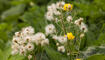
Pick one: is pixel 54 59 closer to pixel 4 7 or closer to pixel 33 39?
pixel 33 39

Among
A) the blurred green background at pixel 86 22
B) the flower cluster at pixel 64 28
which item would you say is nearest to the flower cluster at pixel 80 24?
the flower cluster at pixel 64 28

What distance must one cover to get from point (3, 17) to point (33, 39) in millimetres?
3832

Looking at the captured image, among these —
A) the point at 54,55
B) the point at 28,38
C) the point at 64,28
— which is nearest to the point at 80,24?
the point at 64,28

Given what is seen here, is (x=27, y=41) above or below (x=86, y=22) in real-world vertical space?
below

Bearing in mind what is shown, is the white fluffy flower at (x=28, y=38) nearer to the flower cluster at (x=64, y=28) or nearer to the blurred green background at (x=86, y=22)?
the flower cluster at (x=64, y=28)

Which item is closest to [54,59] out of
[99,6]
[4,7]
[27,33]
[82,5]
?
[27,33]

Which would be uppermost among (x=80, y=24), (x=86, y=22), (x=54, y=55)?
(x=86, y=22)

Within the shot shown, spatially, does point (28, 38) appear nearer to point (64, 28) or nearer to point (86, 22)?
point (64, 28)

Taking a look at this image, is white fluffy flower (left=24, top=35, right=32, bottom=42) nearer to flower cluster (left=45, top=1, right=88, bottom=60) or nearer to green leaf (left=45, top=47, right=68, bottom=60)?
flower cluster (left=45, top=1, right=88, bottom=60)

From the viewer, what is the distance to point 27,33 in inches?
59.2

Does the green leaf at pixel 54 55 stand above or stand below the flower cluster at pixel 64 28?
below

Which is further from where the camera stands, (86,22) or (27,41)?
(86,22)

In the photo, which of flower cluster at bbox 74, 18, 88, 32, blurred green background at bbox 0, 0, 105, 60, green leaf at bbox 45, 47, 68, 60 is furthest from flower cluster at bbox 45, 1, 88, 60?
blurred green background at bbox 0, 0, 105, 60

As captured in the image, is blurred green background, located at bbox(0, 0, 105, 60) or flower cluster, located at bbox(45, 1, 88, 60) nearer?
flower cluster, located at bbox(45, 1, 88, 60)
